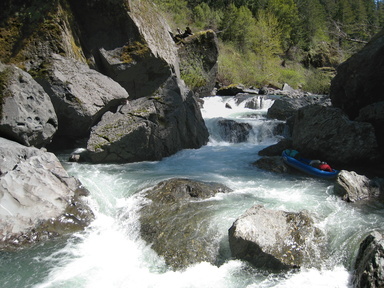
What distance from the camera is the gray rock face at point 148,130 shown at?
26.4 feet

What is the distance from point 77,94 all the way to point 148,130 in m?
1.99

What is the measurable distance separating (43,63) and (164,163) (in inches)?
157

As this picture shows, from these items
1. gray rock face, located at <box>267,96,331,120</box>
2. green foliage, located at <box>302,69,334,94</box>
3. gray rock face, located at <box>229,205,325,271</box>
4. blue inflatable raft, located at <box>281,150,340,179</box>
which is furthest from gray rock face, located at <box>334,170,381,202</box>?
green foliage, located at <box>302,69,334,94</box>

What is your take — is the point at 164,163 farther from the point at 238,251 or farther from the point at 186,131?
the point at 238,251

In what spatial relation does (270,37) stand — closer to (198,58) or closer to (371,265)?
(198,58)

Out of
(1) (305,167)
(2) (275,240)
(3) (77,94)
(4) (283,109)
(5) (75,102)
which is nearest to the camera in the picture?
(2) (275,240)

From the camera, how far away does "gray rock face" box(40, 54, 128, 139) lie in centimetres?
790

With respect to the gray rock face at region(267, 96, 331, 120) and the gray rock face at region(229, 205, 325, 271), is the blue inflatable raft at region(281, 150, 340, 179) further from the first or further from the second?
the gray rock face at region(267, 96, 331, 120)

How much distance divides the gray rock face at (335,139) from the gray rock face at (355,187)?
4.78 feet

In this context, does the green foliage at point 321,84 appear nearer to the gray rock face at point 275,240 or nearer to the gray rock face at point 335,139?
the gray rock face at point 335,139

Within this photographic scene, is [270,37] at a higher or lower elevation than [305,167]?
higher

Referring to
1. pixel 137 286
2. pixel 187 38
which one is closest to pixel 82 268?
pixel 137 286

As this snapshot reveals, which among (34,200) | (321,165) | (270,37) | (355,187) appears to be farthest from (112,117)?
(270,37)

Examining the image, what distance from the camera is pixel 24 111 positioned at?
646 centimetres
